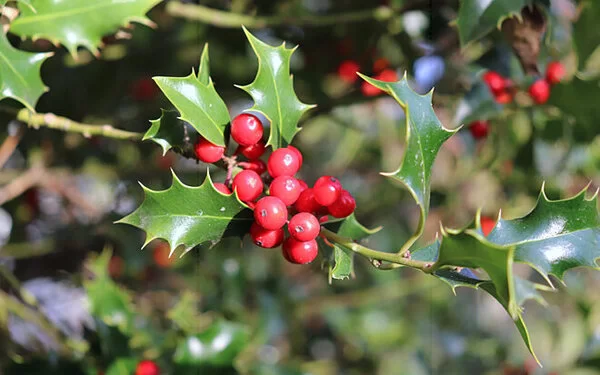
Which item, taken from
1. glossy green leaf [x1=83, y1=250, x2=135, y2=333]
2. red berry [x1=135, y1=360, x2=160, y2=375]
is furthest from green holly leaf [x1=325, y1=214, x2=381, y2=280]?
glossy green leaf [x1=83, y1=250, x2=135, y2=333]

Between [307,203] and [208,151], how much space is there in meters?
0.13

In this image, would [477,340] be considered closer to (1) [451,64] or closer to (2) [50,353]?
(1) [451,64]

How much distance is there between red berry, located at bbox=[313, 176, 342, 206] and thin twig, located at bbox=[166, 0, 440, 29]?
674 millimetres

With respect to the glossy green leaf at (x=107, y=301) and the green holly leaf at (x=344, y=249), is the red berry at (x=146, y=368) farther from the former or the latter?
the green holly leaf at (x=344, y=249)

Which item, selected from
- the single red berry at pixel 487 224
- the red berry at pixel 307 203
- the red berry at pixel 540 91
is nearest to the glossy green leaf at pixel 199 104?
the red berry at pixel 307 203

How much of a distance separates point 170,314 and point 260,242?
646 millimetres

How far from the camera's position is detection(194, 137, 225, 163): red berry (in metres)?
0.75

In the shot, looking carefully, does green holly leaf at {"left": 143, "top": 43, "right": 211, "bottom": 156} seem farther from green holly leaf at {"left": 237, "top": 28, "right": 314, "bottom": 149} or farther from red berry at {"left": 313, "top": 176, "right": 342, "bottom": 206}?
red berry at {"left": 313, "top": 176, "right": 342, "bottom": 206}

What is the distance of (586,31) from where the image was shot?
129cm

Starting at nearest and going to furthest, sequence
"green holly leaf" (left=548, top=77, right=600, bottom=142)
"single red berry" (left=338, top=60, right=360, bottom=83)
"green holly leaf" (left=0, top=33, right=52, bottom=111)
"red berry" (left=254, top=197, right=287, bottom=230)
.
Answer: "red berry" (left=254, top=197, right=287, bottom=230), "green holly leaf" (left=0, top=33, right=52, bottom=111), "green holly leaf" (left=548, top=77, right=600, bottom=142), "single red berry" (left=338, top=60, right=360, bottom=83)

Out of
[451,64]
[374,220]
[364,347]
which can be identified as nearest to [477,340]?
[364,347]

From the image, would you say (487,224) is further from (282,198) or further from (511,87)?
(282,198)

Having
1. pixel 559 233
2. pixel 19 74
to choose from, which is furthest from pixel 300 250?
pixel 19 74

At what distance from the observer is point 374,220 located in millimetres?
2156
